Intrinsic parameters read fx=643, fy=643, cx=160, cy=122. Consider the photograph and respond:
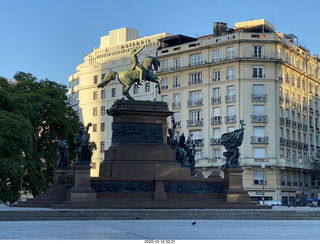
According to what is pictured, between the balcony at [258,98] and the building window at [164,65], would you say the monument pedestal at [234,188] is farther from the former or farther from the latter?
the building window at [164,65]

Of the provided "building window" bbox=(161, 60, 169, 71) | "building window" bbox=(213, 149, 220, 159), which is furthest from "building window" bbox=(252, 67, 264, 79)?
"building window" bbox=(161, 60, 169, 71)

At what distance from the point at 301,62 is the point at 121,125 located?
195 ft

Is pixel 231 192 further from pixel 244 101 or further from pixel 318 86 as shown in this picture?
pixel 318 86

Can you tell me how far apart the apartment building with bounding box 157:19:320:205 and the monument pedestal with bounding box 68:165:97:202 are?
47230 mm

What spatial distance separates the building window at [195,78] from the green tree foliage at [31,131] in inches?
892

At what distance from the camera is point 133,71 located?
4053 centimetres

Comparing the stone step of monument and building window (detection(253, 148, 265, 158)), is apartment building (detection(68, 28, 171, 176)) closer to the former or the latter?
building window (detection(253, 148, 265, 158))

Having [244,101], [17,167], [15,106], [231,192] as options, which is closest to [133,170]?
[231,192]

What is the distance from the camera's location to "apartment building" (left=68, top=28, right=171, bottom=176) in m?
95.6

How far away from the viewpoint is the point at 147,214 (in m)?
30.9

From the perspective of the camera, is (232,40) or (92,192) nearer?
(92,192)

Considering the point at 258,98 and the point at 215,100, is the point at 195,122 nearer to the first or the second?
the point at 215,100

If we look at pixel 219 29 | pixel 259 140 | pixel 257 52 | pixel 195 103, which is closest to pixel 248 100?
pixel 259 140

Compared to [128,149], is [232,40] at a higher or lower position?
higher
